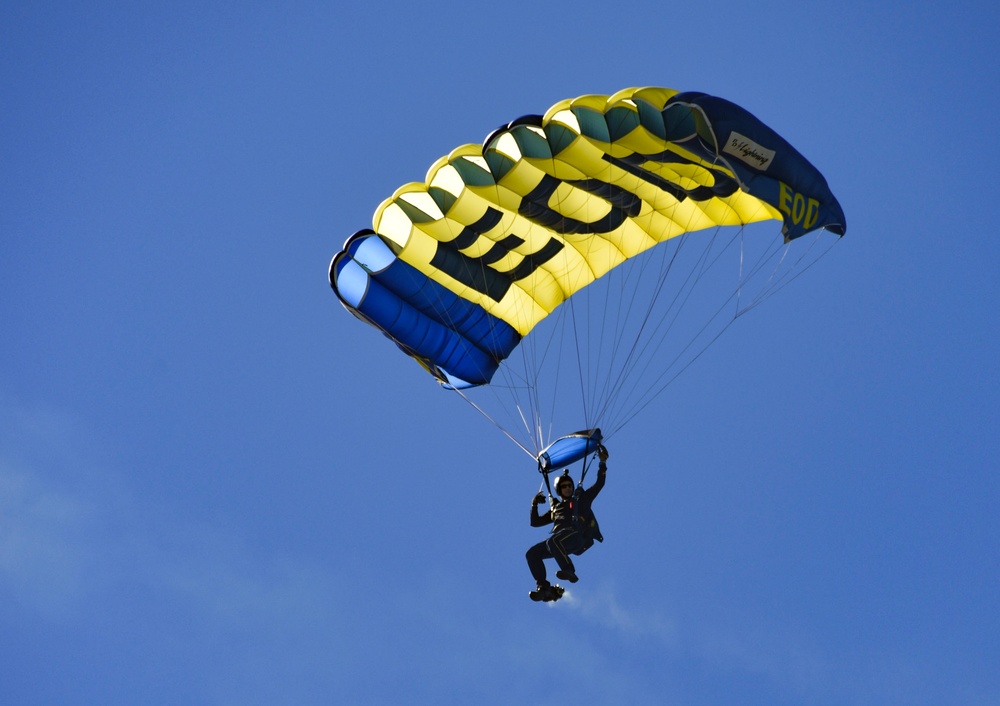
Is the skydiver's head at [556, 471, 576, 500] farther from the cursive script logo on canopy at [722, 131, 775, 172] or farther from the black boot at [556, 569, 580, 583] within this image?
the cursive script logo on canopy at [722, 131, 775, 172]

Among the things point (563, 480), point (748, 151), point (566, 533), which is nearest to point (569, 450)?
point (563, 480)

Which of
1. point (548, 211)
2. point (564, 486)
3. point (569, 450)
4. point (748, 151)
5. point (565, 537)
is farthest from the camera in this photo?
point (548, 211)

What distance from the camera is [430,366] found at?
58.1 ft

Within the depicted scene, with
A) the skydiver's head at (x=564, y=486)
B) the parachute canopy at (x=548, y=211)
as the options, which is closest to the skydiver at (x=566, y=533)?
the skydiver's head at (x=564, y=486)

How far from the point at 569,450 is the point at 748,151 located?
3.97m

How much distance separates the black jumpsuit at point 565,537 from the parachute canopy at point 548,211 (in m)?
3.58

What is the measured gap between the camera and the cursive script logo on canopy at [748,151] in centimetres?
1406

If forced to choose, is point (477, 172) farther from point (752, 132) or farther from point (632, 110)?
point (752, 132)

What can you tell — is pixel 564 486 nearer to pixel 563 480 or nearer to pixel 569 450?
pixel 563 480

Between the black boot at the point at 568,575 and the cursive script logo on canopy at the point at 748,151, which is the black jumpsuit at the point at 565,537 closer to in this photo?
the black boot at the point at 568,575

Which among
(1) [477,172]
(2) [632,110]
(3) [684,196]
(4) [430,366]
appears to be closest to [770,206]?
(3) [684,196]

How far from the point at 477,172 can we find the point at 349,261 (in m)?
2.27

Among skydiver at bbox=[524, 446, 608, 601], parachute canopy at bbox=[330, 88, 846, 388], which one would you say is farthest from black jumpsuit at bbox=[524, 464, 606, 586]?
parachute canopy at bbox=[330, 88, 846, 388]

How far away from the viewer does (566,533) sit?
14.4 meters
